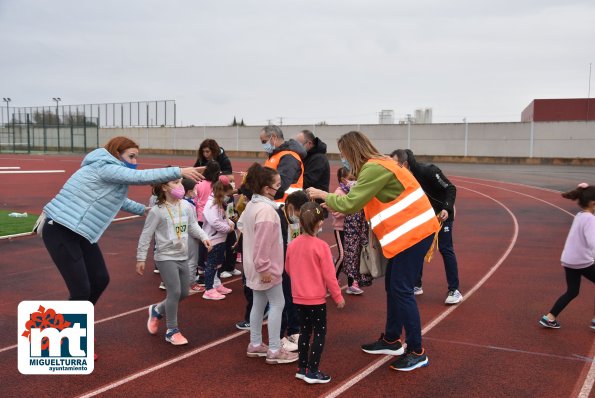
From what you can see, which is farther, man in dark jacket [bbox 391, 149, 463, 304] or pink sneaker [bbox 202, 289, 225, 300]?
pink sneaker [bbox 202, 289, 225, 300]

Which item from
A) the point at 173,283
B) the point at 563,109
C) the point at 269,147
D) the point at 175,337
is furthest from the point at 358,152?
the point at 563,109

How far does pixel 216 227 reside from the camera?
712 centimetres

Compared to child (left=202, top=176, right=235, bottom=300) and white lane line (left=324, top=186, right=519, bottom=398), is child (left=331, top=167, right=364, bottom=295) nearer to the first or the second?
white lane line (left=324, top=186, right=519, bottom=398)

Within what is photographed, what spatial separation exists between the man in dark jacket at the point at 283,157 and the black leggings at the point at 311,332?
1.41m

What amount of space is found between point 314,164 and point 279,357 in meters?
2.44

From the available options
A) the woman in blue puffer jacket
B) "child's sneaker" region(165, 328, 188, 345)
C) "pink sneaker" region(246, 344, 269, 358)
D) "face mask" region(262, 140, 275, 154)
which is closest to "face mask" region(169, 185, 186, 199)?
the woman in blue puffer jacket

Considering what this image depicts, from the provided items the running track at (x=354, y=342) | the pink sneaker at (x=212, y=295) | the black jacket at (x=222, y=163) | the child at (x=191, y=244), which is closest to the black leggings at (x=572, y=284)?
the running track at (x=354, y=342)

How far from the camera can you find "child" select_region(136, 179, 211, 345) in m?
5.40

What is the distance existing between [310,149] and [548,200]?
47.8 feet

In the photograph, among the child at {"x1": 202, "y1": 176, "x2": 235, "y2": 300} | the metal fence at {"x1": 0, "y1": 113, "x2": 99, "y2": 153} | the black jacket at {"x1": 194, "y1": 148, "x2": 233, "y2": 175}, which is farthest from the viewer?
the metal fence at {"x1": 0, "y1": 113, "x2": 99, "y2": 153}

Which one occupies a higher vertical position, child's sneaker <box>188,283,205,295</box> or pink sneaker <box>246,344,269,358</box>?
pink sneaker <box>246,344,269,358</box>

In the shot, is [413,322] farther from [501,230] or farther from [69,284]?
[501,230]

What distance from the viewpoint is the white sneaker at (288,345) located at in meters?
5.42

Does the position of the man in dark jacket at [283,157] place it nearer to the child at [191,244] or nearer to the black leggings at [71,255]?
the child at [191,244]
